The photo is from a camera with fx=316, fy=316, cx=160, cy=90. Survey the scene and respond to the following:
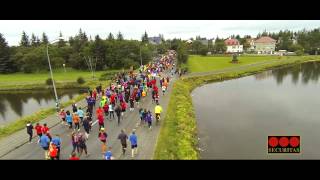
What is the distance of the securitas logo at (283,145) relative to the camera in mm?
18297

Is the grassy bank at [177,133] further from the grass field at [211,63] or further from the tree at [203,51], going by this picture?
the tree at [203,51]

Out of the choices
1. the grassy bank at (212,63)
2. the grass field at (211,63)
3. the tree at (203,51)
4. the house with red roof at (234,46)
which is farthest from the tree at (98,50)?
the house with red roof at (234,46)

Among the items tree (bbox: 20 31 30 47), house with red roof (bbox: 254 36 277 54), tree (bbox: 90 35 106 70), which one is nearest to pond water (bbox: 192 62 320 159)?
tree (bbox: 90 35 106 70)

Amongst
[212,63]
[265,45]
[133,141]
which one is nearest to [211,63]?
[212,63]

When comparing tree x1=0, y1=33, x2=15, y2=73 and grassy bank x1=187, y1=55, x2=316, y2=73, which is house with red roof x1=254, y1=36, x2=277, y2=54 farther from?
tree x1=0, y1=33, x2=15, y2=73

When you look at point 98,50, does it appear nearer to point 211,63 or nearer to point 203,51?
point 211,63

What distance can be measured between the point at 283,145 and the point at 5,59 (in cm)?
7907

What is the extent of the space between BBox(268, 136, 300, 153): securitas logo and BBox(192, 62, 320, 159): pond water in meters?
0.35

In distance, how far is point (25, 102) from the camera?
47688 millimetres

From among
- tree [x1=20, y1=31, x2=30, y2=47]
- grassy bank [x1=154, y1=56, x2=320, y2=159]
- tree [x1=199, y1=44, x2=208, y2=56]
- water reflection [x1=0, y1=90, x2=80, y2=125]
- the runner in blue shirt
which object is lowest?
water reflection [x1=0, y1=90, x2=80, y2=125]

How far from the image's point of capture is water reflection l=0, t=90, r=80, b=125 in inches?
1569

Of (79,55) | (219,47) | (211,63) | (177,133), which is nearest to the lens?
(177,133)
